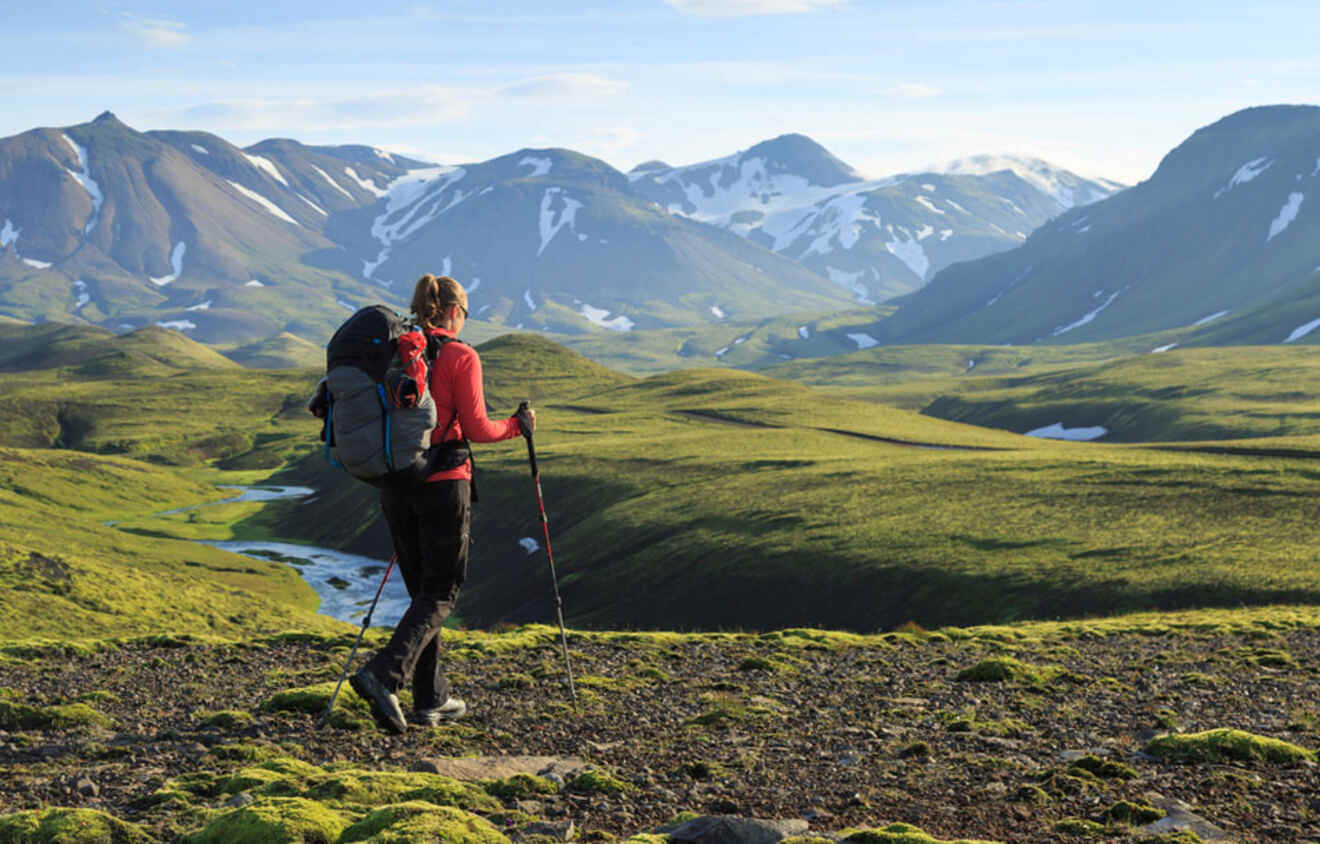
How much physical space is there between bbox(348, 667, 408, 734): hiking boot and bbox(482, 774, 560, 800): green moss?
8.37 feet

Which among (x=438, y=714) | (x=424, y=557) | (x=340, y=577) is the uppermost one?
(x=424, y=557)

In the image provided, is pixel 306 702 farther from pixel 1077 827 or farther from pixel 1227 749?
pixel 1227 749

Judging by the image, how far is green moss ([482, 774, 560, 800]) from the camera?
560 inches

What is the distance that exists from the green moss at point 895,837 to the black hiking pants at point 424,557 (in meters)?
6.63

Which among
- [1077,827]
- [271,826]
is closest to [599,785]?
[271,826]

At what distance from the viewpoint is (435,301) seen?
55.5 feet

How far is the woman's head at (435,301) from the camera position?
16766mm

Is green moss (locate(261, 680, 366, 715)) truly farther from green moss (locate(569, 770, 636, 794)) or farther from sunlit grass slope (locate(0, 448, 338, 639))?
sunlit grass slope (locate(0, 448, 338, 639))

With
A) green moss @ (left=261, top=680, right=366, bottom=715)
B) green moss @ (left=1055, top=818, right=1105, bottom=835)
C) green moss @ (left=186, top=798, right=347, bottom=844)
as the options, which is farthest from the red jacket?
green moss @ (left=1055, top=818, right=1105, bottom=835)

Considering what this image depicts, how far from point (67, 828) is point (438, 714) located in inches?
267

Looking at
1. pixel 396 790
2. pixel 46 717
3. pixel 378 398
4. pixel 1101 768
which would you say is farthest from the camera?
pixel 46 717

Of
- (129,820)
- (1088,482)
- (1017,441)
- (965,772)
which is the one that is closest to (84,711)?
(129,820)

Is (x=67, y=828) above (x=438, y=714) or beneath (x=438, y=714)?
above

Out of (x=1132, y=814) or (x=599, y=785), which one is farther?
(x=599, y=785)
